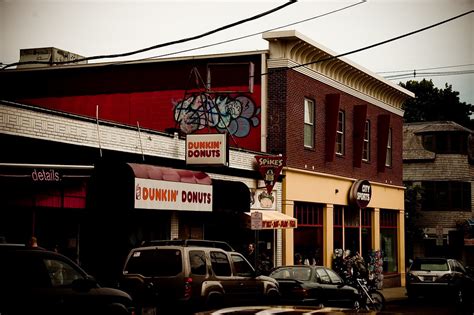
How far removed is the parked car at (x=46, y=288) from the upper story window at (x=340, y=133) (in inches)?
865

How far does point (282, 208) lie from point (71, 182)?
10.7 meters

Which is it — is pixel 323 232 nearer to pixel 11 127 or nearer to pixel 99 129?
pixel 99 129

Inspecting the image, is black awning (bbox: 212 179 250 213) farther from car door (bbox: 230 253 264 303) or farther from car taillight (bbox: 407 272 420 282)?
car taillight (bbox: 407 272 420 282)

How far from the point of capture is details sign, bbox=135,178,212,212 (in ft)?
62.7

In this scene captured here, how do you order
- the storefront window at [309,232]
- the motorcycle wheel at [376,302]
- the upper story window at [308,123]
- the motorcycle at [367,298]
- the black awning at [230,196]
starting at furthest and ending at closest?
the upper story window at [308,123] → the storefront window at [309,232] → the black awning at [230,196] → the motorcycle wheel at [376,302] → the motorcycle at [367,298]

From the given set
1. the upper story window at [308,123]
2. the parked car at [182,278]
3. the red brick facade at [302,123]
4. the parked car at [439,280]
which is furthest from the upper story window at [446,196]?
the parked car at [182,278]

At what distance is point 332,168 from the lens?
106 ft

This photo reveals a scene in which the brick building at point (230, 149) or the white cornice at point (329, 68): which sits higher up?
the white cornice at point (329, 68)

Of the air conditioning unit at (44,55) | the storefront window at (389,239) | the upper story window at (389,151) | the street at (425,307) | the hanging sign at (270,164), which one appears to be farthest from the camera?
the upper story window at (389,151)

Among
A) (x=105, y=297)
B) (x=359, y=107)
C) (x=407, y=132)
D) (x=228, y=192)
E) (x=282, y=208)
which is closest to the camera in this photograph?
(x=105, y=297)

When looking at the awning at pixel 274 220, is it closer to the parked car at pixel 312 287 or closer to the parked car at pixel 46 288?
the parked car at pixel 312 287

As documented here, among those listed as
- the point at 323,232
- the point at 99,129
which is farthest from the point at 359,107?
the point at 99,129

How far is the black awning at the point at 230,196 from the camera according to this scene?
75.3ft

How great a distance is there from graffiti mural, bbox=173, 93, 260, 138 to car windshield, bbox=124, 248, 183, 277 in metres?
14.0
